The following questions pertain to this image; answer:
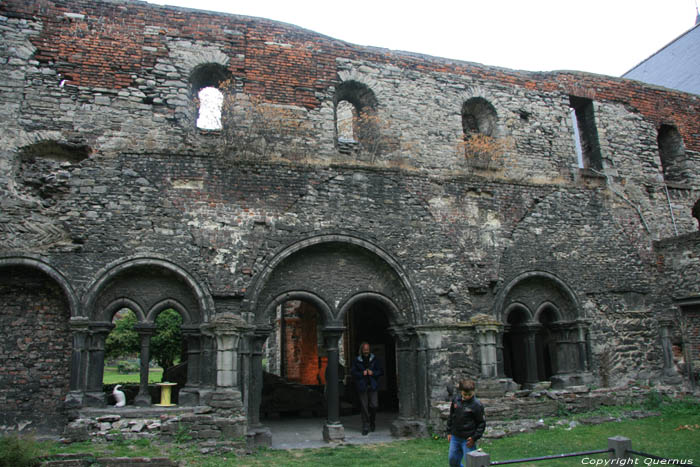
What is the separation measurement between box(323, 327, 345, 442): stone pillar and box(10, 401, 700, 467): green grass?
600mm

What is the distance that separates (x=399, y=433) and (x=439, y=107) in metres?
7.79

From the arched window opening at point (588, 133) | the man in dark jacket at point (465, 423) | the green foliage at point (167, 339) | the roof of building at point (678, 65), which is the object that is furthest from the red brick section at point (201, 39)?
the green foliage at point (167, 339)

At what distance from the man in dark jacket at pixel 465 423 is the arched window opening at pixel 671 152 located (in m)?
12.4

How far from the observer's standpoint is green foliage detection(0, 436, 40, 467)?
6.59 m

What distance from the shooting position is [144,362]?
9.22 m

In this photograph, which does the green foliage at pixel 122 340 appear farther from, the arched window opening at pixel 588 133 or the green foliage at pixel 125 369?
the arched window opening at pixel 588 133

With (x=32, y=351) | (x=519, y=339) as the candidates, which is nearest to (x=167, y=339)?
(x=32, y=351)

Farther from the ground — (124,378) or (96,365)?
(96,365)

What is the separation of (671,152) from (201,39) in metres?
A: 13.6

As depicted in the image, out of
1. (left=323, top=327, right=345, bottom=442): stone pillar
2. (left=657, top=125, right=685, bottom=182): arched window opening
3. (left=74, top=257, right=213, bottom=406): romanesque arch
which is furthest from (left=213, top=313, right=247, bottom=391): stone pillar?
(left=657, top=125, right=685, bottom=182): arched window opening

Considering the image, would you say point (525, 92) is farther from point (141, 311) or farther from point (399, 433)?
point (141, 311)

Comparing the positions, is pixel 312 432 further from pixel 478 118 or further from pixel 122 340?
pixel 122 340

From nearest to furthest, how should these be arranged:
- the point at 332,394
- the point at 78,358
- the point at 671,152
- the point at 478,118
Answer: the point at 78,358, the point at 332,394, the point at 478,118, the point at 671,152

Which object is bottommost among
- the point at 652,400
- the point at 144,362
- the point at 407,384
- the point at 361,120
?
the point at 652,400
